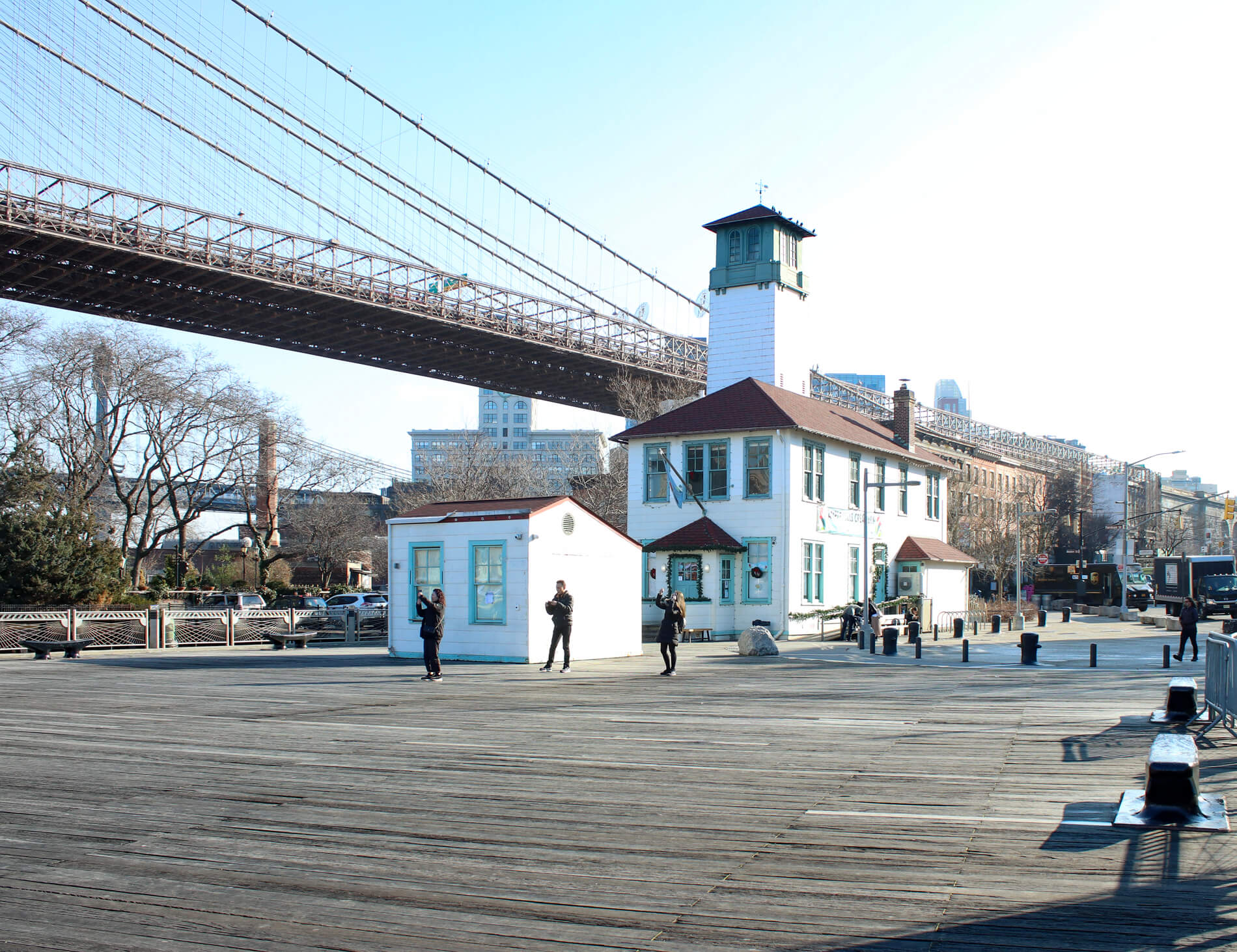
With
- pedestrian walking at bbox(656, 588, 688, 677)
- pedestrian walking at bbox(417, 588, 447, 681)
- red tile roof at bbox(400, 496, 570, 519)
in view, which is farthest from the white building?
pedestrian walking at bbox(417, 588, 447, 681)

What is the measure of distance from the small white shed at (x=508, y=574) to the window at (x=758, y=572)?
10664mm

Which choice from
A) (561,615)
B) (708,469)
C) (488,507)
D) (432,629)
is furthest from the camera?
(708,469)

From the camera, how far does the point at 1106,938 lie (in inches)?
226

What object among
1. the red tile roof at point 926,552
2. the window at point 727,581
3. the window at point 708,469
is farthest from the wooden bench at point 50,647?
the red tile roof at point 926,552

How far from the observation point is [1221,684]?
13.9 m

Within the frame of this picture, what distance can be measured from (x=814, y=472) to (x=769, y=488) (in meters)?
2.36

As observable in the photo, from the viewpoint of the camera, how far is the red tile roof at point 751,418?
3784 centimetres

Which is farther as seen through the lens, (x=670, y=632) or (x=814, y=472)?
(x=814, y=472)

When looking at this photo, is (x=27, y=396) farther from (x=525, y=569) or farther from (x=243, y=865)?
(x=243, y=865)

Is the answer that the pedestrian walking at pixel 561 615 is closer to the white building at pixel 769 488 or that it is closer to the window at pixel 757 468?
the white building at pixel 769 488

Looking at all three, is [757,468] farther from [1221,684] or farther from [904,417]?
[1221,684]

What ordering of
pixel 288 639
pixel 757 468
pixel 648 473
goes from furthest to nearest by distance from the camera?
pixel 648 473 < pixel 757 468 < pixel 288 639

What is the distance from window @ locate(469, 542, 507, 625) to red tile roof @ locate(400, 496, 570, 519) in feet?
2.85

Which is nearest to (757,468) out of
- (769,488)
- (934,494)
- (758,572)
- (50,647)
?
(769,488)
